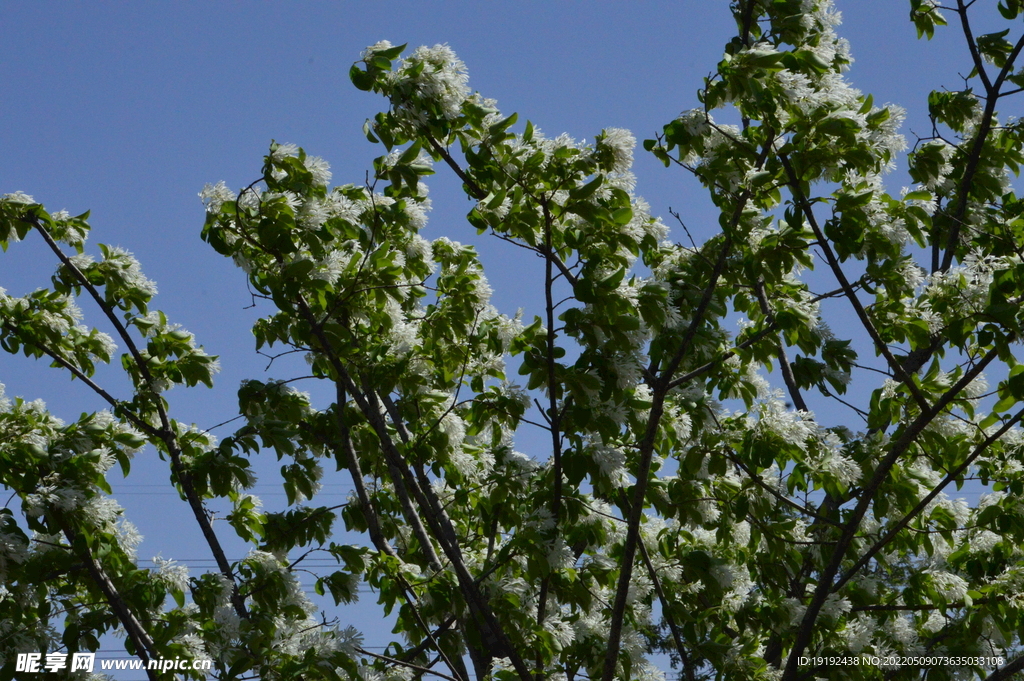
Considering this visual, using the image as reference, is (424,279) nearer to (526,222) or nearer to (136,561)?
(526,222)

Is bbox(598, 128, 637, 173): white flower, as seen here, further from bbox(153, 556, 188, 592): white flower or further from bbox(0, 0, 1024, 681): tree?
bbox(153, 556, 188, 592): white flower

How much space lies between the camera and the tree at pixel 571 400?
12.2 feet

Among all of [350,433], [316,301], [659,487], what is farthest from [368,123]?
[659,487]

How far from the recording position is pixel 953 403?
13.1ft

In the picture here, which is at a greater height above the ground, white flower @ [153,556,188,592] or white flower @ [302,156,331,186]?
white flower @ [302,156,331,186]

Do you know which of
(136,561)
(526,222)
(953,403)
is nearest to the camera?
(526,222)

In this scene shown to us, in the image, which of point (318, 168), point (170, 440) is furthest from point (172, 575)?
point (318, 168)

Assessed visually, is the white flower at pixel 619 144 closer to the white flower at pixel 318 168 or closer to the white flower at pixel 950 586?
the white flower at pixel 318 168

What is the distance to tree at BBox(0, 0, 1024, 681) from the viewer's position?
3.73 metres

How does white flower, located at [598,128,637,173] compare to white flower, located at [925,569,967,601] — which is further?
→ white flower, located at [925,569,967,601]

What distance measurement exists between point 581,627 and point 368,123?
105 inches

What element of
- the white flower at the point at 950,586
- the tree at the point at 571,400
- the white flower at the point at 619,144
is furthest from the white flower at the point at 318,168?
the white flower at the point at 950,586

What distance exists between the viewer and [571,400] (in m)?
4.02

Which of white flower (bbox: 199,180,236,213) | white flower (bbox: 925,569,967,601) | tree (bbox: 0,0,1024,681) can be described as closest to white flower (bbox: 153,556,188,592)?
tree (bbox: 0,0,1024,681)
